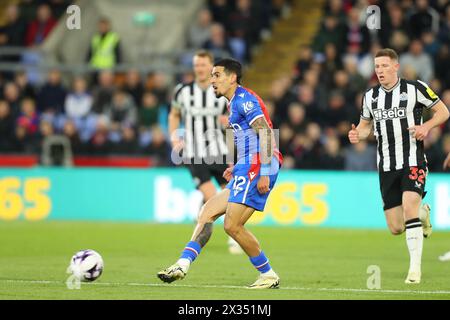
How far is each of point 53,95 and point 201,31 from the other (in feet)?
11.9

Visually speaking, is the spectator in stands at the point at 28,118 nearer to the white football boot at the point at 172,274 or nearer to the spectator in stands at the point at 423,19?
the spectator in stands at the point at 423,19

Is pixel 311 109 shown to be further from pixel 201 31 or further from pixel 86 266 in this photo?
pixel 86 266

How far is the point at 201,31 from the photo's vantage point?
24.4 m

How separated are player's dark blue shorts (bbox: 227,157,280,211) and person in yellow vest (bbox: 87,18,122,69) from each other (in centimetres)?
1332

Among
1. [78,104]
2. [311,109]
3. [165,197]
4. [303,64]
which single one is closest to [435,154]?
[311,109]

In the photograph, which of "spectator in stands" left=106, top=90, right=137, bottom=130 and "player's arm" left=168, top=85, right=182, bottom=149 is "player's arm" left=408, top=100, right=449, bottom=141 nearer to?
"player's arm" left=168, top=85, right=182, bottom=149

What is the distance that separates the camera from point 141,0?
86.7ft

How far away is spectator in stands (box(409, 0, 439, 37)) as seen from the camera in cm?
2227

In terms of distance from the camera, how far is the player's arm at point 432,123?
11070 mm

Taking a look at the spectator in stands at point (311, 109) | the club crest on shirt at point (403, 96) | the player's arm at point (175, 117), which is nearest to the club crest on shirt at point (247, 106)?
the club crest on shirt at point (403, 96)

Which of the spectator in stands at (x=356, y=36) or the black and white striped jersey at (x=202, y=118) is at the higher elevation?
the spectator in stands at (x=356, y=36)

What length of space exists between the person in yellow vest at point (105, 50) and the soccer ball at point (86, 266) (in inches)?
521
